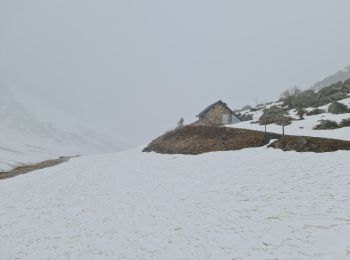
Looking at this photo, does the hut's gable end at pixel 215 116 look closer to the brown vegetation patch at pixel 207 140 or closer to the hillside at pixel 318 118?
the hillside at pixel 318 118

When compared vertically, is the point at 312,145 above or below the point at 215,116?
below

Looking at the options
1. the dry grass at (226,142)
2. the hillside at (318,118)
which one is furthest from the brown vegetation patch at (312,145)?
the hillside at (318,118)

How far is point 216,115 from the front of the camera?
56312 mm

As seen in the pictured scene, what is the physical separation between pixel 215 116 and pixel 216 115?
285 millimetres

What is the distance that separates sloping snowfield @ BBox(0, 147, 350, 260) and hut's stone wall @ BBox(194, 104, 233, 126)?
3152cm

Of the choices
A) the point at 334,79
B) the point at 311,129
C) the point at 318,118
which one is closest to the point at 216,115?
the point at 318,118

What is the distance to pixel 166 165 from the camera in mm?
28062

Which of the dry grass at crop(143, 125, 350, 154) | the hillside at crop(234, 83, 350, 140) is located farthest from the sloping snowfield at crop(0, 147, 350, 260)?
the hillside at crop(234, 83, 350, 140)

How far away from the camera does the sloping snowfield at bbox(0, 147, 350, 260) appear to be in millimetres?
10031

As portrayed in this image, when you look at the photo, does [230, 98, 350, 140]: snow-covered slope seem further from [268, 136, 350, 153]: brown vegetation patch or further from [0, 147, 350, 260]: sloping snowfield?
[0, 147, 350, 260]: sloping snowfield

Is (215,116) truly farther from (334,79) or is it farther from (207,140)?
(334,79)

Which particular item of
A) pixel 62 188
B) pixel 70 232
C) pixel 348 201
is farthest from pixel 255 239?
pixel 62 188

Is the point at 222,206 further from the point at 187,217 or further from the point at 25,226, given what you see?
the point at 25,226

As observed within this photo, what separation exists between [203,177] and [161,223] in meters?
8.37
